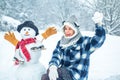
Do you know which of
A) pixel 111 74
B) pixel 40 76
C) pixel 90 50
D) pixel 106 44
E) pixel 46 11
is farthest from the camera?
pixel 46 11

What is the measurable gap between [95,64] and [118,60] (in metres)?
0.47

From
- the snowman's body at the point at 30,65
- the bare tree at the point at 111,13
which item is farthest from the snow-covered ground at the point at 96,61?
the bare tree at the point at 111,13

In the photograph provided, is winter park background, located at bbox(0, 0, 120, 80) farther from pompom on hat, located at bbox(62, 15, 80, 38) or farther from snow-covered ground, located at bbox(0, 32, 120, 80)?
pompom on hat, located at bbox(62, 15, 80, 38)

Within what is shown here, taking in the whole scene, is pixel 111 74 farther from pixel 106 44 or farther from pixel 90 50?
pixel 90 50

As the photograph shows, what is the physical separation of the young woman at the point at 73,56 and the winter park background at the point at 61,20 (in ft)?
→ 2.96

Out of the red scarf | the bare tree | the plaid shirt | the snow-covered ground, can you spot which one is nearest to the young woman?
the plaid shirt

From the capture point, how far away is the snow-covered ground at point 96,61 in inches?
230

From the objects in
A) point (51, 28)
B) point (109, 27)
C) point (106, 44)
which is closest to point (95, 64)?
point (106, 44)

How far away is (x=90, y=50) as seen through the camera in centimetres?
426

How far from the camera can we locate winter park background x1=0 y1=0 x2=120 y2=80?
604cm

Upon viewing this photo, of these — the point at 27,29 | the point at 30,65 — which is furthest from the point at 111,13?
Result: the point at 30,65

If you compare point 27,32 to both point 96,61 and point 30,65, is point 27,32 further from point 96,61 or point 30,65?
point 96,61

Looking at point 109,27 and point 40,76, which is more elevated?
point 109,27

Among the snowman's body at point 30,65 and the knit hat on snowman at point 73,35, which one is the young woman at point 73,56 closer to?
the knit hat on snowman at point 73,35
